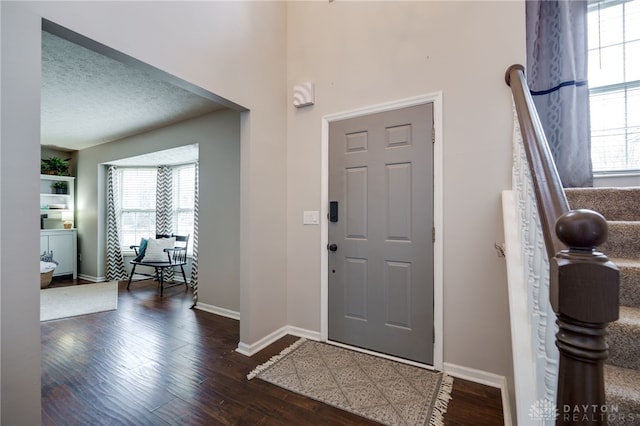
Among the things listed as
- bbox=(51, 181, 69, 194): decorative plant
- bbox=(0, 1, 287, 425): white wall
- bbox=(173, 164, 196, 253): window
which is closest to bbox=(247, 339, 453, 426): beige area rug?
bbox=(0, 1, 287, 425): white wall

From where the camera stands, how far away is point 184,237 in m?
4.79

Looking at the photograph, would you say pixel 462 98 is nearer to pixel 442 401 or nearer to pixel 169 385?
pixel 442 401

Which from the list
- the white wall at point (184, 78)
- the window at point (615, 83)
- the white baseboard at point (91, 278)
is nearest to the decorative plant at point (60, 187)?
the white baseboard at point (91, 278)

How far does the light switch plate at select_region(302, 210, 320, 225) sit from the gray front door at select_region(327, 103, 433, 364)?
17 cm

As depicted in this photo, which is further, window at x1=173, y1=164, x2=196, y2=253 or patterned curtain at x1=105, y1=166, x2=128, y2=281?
patterned curtain at x1=105, y1=166, x2=128, y2=281

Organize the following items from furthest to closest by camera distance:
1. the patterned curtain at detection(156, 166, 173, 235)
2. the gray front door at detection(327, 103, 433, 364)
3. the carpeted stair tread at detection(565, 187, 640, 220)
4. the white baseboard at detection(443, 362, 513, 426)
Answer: the patterned curtain at detection(156, 166, 173, 235)
the gray front door at detection(327, 103, 433, 364)
the white baseboard at detection(443, 362, 513, 426)
the carpeted stair tread at detection(565, 187, 640, 220)

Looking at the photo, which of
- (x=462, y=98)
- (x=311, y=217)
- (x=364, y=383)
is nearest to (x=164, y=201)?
(x=311, y=217)

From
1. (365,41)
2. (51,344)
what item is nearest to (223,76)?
(365,41)

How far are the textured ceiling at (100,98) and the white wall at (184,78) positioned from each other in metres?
0.57

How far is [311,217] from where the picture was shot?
8.76 ft

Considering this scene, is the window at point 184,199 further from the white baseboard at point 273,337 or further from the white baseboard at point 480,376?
the white baseboard at point 480,376

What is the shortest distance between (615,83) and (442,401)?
277 cm

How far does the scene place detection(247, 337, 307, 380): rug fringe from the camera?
203 centimetres

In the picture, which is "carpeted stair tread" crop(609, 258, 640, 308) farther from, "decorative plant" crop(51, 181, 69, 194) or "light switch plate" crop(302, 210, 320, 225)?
"decorative plant" crop(51, 181, 69, 194)
